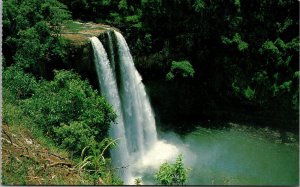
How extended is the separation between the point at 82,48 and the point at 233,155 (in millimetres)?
4155

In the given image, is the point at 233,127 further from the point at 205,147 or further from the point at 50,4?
the point at 50,4

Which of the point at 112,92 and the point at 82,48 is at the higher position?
the point at 82,48

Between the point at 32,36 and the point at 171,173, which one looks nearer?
the point at 171,173

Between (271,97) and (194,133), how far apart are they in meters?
2.10

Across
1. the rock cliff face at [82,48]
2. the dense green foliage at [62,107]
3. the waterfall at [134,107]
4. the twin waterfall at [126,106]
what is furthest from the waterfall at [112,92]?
the dense green foliage at [62,107]

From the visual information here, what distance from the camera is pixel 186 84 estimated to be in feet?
40.8

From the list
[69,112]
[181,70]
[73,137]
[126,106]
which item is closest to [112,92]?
[126,106]

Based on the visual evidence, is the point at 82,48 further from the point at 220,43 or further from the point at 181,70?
the point at 220,43

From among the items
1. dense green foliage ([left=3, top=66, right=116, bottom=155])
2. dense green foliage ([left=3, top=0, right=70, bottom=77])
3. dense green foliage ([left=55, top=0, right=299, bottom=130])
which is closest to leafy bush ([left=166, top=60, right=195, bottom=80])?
dense green foliage ([left=55, top=0, right=299, bottom=130])

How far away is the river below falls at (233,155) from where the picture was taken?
33.6 feet

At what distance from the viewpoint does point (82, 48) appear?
32.7ft

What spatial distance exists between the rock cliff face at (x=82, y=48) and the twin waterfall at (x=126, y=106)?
126mm

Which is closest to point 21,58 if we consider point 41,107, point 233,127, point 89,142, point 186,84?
point 41,107

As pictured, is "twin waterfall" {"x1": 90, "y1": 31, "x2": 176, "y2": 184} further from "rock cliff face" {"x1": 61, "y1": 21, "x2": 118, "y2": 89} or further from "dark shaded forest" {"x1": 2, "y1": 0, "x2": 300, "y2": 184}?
"dark shaded forest" {"x1": 2, "y1": 0, "x2": 300, "y2": 184}
